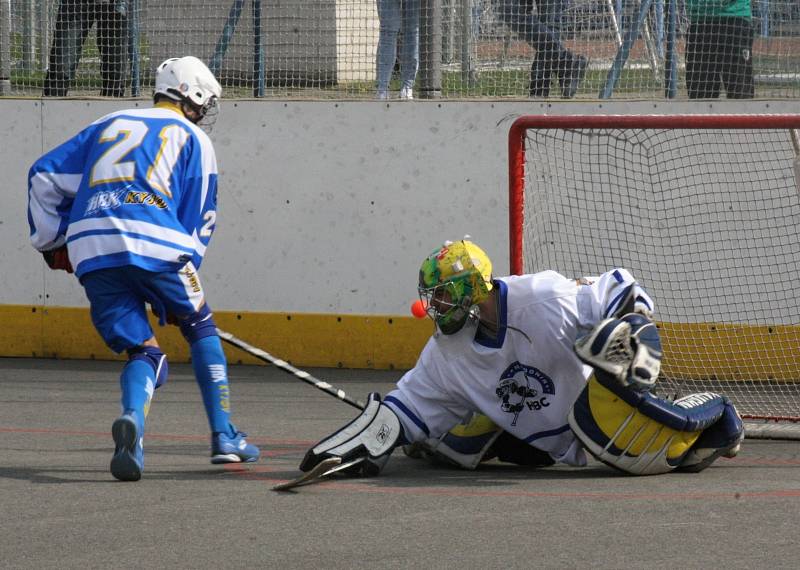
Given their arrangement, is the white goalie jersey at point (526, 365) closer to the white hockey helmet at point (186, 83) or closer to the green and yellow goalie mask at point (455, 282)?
the green and yellow goalie mask at point (455, 282)

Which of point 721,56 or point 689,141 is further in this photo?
point 721,56

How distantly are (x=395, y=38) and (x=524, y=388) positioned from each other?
417 centimetres

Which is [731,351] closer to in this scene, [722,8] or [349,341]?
[722,8]

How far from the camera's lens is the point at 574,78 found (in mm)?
8562

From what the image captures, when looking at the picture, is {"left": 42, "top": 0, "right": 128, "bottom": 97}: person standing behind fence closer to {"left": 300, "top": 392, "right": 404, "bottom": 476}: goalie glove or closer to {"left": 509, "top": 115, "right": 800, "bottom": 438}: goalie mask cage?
{"left": 509, "top": 115, "right": 800, "bottom": 438}: goalie mask cage

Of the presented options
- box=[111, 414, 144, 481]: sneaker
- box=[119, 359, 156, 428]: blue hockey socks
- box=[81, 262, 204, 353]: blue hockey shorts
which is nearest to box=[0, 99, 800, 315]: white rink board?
box=[81, 262, 204, 353]: blue hockey shorts

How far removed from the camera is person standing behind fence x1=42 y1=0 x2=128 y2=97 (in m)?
9.16

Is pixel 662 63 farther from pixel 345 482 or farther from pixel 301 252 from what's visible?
pixel 345 482

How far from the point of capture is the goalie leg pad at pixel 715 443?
208 inches

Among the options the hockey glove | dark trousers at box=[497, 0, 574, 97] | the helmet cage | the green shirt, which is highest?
the green shirt

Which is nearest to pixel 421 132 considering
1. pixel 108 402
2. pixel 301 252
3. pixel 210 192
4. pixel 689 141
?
pixel 301 252

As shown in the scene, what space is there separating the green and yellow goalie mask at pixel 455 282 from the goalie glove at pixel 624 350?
1.43 ft

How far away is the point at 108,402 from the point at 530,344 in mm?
2980

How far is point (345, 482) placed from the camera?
5.16 m
